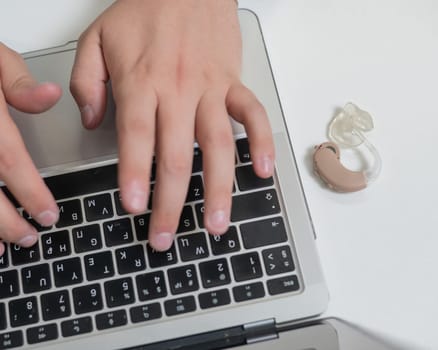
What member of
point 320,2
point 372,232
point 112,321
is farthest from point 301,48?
point 112,321

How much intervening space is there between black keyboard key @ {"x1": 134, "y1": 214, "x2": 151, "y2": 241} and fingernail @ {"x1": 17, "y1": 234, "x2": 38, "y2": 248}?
0.08 m

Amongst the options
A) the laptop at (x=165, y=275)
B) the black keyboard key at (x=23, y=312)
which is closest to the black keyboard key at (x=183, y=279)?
the laptop at (x=165, y=275)

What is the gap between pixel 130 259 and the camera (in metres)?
0.37

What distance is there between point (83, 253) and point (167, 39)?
0.63 feet

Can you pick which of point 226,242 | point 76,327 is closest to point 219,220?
point 226,242

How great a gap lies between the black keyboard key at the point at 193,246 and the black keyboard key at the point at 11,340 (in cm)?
13

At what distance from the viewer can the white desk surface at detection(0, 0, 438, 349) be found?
1.24ft

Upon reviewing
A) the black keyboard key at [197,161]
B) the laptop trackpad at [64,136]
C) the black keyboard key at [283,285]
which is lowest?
the black keyboard key at [283,285]

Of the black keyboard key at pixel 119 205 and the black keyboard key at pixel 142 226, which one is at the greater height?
the black keyboard key at pixel 119 205

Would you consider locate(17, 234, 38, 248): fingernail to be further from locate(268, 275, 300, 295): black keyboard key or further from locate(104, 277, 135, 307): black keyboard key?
locate(268, 275, 300, 295): black keyboard key

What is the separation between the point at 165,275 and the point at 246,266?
61 millimetres

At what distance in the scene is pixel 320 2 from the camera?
480 millimetres

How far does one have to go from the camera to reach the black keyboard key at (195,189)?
0.39 m

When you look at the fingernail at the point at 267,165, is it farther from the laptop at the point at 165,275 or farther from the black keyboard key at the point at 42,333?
the black keyboard key at the point at 42,333
